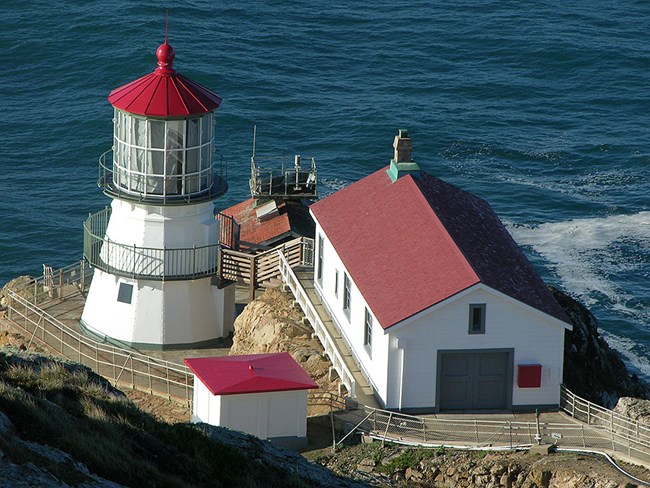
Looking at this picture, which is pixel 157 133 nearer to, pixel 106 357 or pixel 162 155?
pixel 162 155

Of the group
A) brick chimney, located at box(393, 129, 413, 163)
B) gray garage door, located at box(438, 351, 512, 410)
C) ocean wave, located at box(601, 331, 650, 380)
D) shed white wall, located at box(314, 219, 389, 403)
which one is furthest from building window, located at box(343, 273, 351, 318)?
ocean wave, located at box(601, 331, 650, 380)

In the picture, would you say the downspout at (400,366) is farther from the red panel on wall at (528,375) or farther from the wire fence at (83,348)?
the wire fence at (83,348)

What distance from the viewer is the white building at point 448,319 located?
3102 cm

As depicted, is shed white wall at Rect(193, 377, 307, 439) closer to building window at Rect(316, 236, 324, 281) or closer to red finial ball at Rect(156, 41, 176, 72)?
building window at Rect(316, 236, 324, 281)

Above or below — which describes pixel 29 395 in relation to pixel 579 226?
below

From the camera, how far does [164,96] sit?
36656 millimetres

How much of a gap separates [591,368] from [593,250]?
23.7 m

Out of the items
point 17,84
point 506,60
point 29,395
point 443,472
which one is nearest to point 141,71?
point 17,84

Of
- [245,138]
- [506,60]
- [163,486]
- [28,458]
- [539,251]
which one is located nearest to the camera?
[28,458]

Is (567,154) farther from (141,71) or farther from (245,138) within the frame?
(141,71)

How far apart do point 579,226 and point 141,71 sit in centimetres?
2853

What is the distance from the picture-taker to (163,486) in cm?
1897

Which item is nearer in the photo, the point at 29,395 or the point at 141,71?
the point at 29,395

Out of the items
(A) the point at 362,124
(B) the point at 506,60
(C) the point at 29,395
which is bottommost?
(C) the point at 29,395
